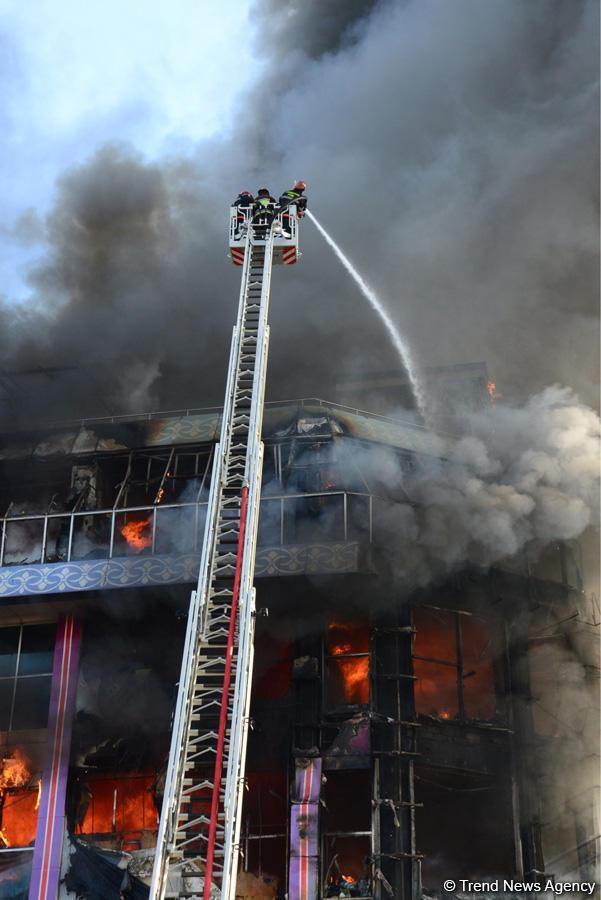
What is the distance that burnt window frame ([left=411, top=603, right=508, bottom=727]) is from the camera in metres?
25.8

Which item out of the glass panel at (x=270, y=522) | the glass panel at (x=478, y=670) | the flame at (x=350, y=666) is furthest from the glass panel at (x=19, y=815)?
the glass panel at (x=478, y=670)

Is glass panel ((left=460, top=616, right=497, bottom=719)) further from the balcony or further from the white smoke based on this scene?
the balcony

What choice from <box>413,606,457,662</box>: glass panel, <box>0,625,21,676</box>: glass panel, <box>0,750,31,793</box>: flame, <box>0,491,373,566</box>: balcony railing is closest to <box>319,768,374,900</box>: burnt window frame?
<box>413,606,457,662</box>: glass panel

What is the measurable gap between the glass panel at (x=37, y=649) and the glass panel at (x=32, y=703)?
226 mm

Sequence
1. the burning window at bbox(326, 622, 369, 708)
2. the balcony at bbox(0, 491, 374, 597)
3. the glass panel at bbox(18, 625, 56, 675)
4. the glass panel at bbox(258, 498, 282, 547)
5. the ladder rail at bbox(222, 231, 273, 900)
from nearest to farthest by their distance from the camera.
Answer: the ladder rail at bbox(222, 231, 273, 900) < the burning window at bbox(326, 622, 369, 708) < the balcony at bbox(0, 491, 374, 597) < the glass panel at bbox(258, 498, 282, 547) < the glass panel at bbox(18, 625, 56, 675)

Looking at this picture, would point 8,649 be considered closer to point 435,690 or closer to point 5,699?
point 5,699

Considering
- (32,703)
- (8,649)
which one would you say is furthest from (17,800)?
(8,649)

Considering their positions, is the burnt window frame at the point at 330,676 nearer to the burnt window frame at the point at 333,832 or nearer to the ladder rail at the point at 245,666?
the burnt window frame at the point at 333,832

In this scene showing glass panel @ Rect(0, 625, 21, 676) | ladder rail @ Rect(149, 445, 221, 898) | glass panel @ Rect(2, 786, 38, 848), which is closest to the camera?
ladder rail @ Rect(149, 445, 221, 898)

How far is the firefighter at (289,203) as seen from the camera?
82.3ft

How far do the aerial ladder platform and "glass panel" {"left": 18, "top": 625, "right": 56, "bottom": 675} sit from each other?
477 cm

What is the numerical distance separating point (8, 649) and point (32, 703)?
63.8 inches

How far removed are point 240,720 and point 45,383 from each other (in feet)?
61.4

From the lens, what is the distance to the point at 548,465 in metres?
27.5
